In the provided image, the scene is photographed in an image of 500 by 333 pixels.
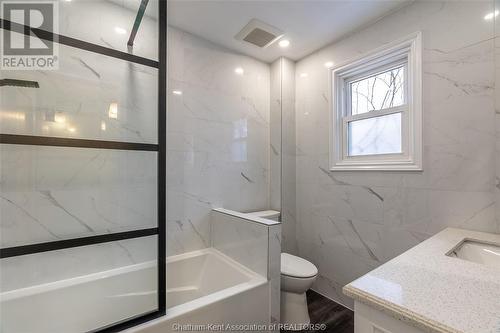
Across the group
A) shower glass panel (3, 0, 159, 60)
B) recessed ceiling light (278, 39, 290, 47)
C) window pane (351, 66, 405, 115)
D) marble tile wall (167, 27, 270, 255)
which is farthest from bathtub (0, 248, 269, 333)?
recessed ceiling light (278, 39, 290, 47)

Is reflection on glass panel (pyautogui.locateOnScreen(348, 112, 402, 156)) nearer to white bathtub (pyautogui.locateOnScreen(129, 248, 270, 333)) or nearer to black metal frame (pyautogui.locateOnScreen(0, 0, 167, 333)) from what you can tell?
white bathtub (pyautogui.locateOnScreen(129, 248, 270, 333))

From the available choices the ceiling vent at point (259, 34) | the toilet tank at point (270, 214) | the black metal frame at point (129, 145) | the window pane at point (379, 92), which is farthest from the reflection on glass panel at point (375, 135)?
the black metal frame at point (129, 145)

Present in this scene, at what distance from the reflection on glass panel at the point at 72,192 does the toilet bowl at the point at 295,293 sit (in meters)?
1.16

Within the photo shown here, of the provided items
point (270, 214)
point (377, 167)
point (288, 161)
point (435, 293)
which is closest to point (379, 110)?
point (377, 167)

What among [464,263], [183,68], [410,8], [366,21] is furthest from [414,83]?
[183,68]

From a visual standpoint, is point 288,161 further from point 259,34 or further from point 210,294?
point 210,294

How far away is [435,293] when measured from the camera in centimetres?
71

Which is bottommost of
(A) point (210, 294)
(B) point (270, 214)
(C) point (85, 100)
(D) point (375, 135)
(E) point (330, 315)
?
(E) point (330, 315)

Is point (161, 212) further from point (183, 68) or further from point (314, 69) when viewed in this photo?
point (314, 69)

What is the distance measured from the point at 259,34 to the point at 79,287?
242cm

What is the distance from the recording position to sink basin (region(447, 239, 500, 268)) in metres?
1.15

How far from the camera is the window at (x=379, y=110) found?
1.71 m

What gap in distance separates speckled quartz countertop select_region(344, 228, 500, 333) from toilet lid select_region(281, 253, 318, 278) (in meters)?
0.93

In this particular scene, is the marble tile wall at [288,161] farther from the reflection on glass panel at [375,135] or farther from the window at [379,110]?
the reflection on glass panel at [375,135]
